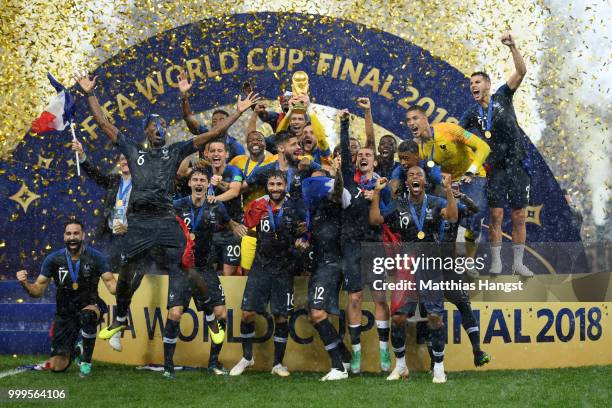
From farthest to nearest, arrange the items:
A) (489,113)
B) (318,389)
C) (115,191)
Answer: (115,191)
(489,113)
(318,389)

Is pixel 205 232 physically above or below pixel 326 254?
above

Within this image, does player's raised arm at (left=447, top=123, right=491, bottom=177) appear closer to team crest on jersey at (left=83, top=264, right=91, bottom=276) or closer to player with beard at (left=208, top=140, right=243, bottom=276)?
player with beard at (left=208, top=140, right=243, bottom=276)

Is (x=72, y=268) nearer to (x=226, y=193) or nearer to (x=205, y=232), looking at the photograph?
(x=205, y=232)

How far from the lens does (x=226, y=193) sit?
9.32m

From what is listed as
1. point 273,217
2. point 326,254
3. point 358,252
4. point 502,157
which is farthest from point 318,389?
point 502,157

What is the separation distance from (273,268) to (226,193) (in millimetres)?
959

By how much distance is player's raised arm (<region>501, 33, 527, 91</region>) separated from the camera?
9406 mm

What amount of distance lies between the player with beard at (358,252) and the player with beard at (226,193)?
4.12ft

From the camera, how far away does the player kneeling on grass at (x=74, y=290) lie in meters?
8.72

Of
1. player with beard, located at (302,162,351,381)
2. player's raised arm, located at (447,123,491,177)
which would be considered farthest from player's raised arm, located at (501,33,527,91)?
player with beard, located at (302,162,351,381)

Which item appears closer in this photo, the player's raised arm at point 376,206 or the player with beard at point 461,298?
the player's raised arm at point 376,206

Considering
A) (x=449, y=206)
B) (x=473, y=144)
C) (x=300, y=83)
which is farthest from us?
(x=300, y=83)

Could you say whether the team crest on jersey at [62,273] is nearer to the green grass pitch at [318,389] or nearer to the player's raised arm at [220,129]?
the green grass pitch at [318,389]

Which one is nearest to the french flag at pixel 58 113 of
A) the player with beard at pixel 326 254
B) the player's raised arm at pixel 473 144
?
the player with beard at pixel 326 254
